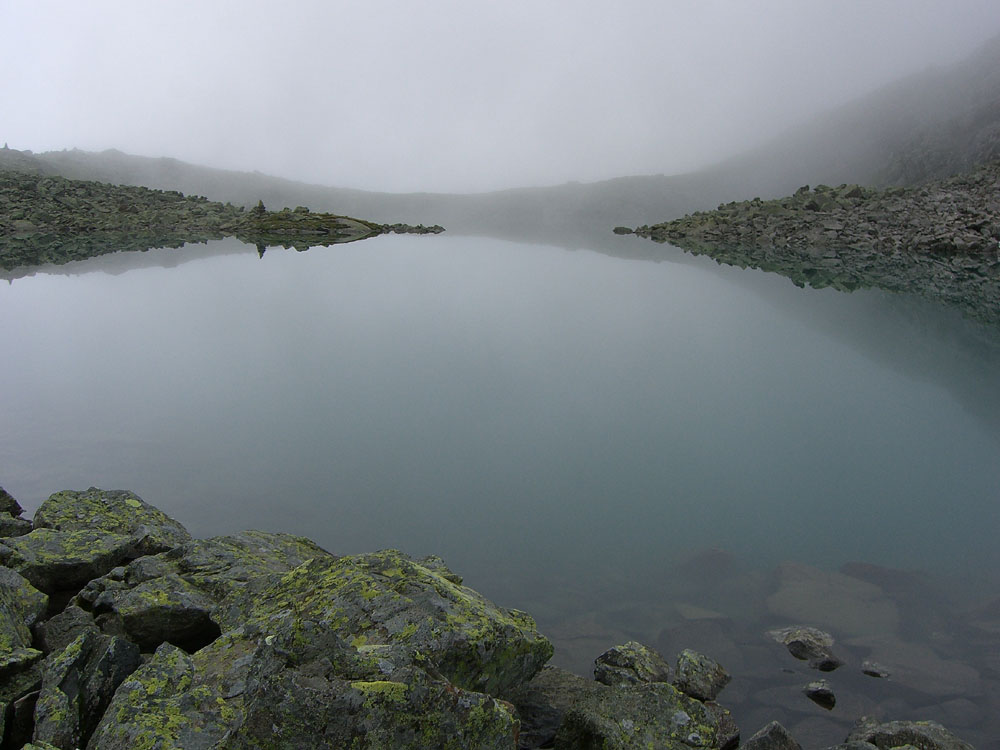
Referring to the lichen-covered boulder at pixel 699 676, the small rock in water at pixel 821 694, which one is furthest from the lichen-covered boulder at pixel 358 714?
the small rock in water at pixel 821 694

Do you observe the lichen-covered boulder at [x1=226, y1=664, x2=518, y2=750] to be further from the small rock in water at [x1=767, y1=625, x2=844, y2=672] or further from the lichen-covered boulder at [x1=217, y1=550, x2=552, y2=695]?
the small rock in water at [x1=767, y1=625, x2=844, y2=672]

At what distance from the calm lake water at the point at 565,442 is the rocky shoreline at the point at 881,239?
951 cm

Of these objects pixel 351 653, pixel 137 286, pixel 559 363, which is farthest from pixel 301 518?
pixel 137 286

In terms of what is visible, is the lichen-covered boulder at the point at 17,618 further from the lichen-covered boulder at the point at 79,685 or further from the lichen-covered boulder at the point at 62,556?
the lichen-covered boulder at the point at 62,556

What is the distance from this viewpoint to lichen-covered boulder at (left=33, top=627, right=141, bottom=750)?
4215 millimetres

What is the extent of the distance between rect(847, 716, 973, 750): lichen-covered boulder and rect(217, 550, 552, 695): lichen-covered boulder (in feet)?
9.92

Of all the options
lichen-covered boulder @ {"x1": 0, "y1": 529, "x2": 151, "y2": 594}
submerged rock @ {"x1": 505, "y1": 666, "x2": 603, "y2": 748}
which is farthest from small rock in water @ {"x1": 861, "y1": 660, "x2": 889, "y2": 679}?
lichen-covered boulder @ {"x1": 0, "y1": 529, "x2": 151, "y2": 594}

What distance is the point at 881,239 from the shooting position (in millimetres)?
61438

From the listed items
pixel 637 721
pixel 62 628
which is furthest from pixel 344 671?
pixel 62 628

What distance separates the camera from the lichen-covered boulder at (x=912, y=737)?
203 inches

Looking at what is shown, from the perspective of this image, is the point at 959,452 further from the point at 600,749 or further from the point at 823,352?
the point at 600,749

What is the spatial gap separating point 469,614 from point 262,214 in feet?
318

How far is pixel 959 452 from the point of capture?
13672 mm

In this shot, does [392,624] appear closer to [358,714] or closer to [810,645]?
[358,714]
